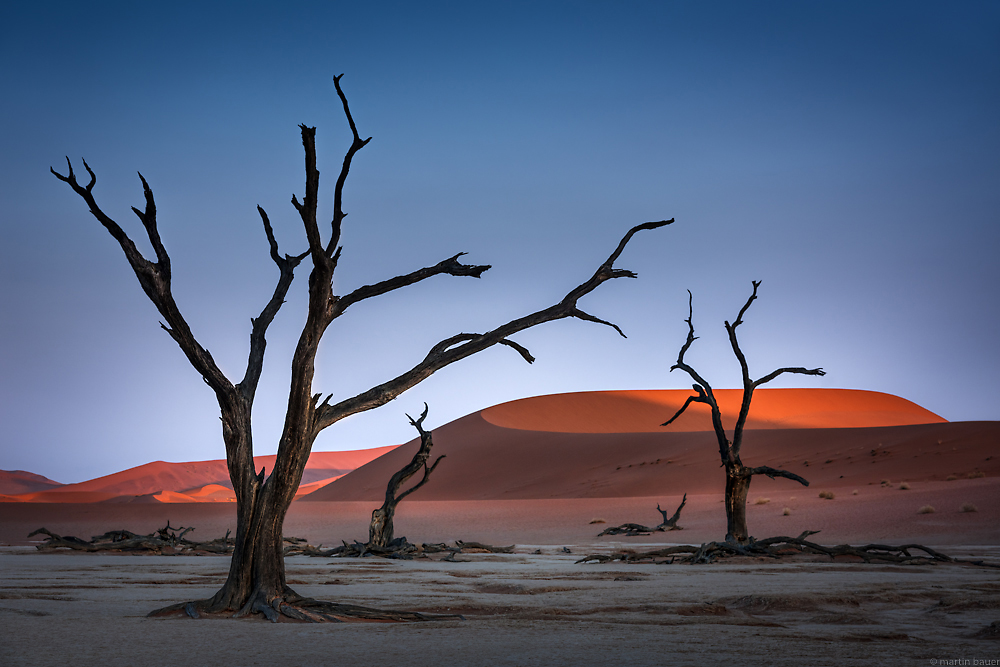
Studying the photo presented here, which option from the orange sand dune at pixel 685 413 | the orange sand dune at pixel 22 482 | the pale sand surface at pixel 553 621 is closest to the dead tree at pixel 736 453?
the pale sand surface at pixel 553 621

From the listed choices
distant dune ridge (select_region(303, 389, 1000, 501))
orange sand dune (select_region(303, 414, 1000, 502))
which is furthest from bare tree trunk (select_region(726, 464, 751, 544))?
distant dune ridge (select_region(303, 389, 1000, 501))

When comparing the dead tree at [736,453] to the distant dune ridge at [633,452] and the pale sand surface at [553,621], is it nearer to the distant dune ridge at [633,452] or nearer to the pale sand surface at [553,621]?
the pale sand surface at [553,621]

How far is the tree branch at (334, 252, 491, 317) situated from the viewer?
7527 mm

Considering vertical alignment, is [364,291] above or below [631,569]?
above

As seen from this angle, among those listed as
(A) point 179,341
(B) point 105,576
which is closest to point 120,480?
(B) point 105,576

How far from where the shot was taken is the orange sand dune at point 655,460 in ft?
125

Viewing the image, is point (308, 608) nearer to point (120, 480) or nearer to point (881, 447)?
point (881, 447)

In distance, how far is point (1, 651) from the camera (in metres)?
5.47

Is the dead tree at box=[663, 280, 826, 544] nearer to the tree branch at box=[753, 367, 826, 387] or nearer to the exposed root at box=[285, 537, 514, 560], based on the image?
the tree branch at box=[753, 367, 826, 387]

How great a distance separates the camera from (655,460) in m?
55.9

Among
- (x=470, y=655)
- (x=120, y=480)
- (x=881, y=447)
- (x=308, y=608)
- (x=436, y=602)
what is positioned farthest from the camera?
(x=120, y=480)

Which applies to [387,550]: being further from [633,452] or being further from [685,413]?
[685,413]

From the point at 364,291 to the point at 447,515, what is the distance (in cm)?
3208

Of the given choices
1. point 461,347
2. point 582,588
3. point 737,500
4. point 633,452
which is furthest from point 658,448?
point 461,347
